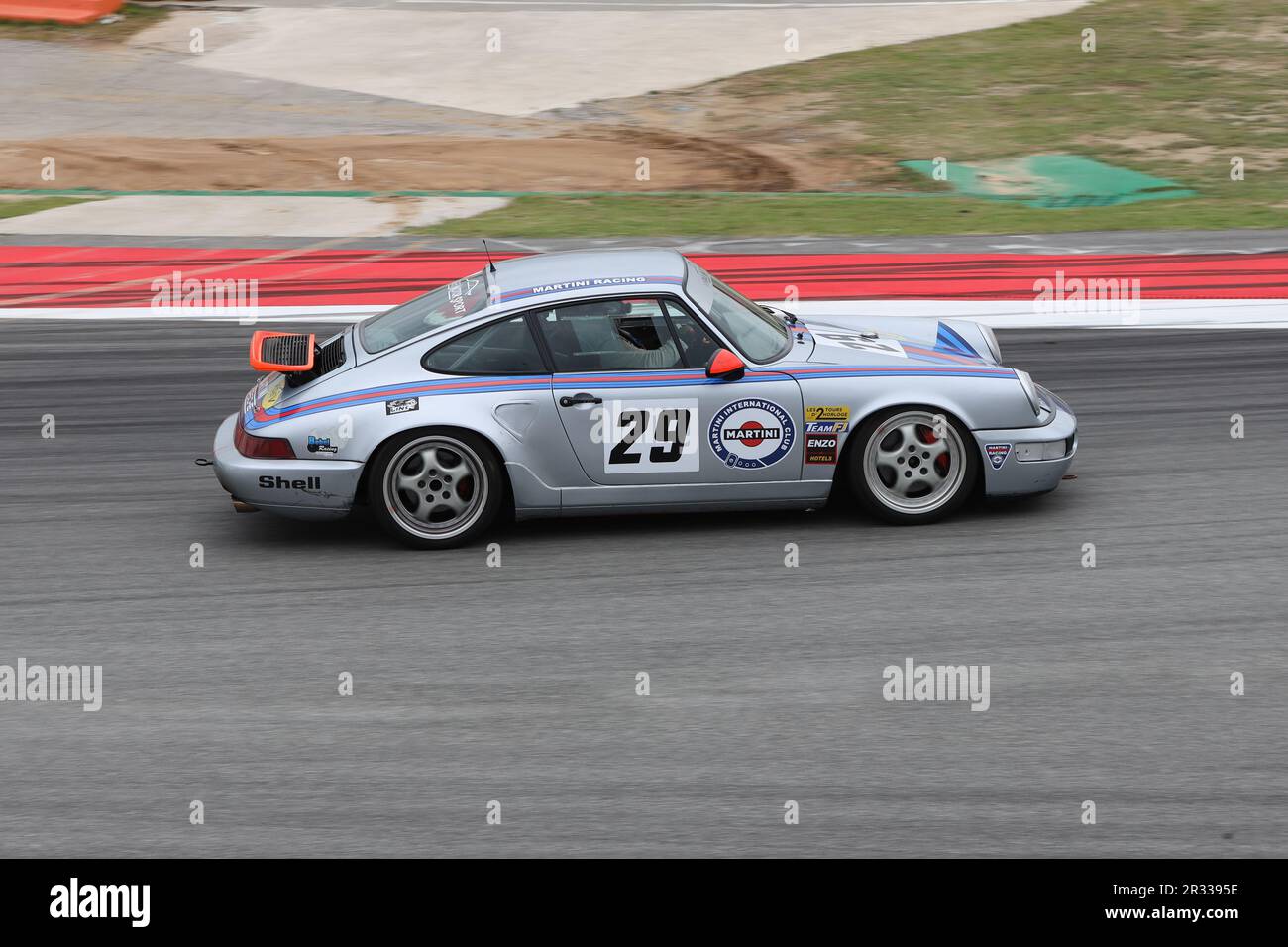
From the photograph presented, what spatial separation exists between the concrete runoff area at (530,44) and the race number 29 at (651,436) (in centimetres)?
1440

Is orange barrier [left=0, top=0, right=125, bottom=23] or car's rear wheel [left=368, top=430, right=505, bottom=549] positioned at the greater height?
orange barrier [left=0, top=0, right=125, bottom=23]

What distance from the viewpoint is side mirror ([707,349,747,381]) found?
23.4ft

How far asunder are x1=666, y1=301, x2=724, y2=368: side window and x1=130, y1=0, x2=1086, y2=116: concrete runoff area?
1421cm

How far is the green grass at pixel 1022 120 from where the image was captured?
1545 centimetres

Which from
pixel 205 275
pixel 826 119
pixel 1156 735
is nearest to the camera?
pixel 1156 735

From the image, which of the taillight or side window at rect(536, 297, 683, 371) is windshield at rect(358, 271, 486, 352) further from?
the taillight

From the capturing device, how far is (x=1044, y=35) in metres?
23.6

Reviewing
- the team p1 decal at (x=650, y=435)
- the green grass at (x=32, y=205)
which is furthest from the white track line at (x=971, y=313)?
the team p1 decal at (x=650, y=435)

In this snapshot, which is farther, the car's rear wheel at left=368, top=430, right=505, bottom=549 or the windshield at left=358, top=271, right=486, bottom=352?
the windshield at left=358, top=271, right=486, bottom=352

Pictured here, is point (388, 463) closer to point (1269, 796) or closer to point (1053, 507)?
point (1053, 507)

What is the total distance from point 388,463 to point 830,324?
242cm

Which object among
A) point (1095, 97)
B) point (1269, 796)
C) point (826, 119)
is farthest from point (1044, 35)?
point (1269, 796)

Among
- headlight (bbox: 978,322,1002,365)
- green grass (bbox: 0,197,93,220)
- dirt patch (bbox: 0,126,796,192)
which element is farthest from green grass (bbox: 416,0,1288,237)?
headlight (bbox: 978,322,1002,365)

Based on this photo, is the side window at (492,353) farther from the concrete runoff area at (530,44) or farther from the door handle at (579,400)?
the concrete runoff area at (530,44)
